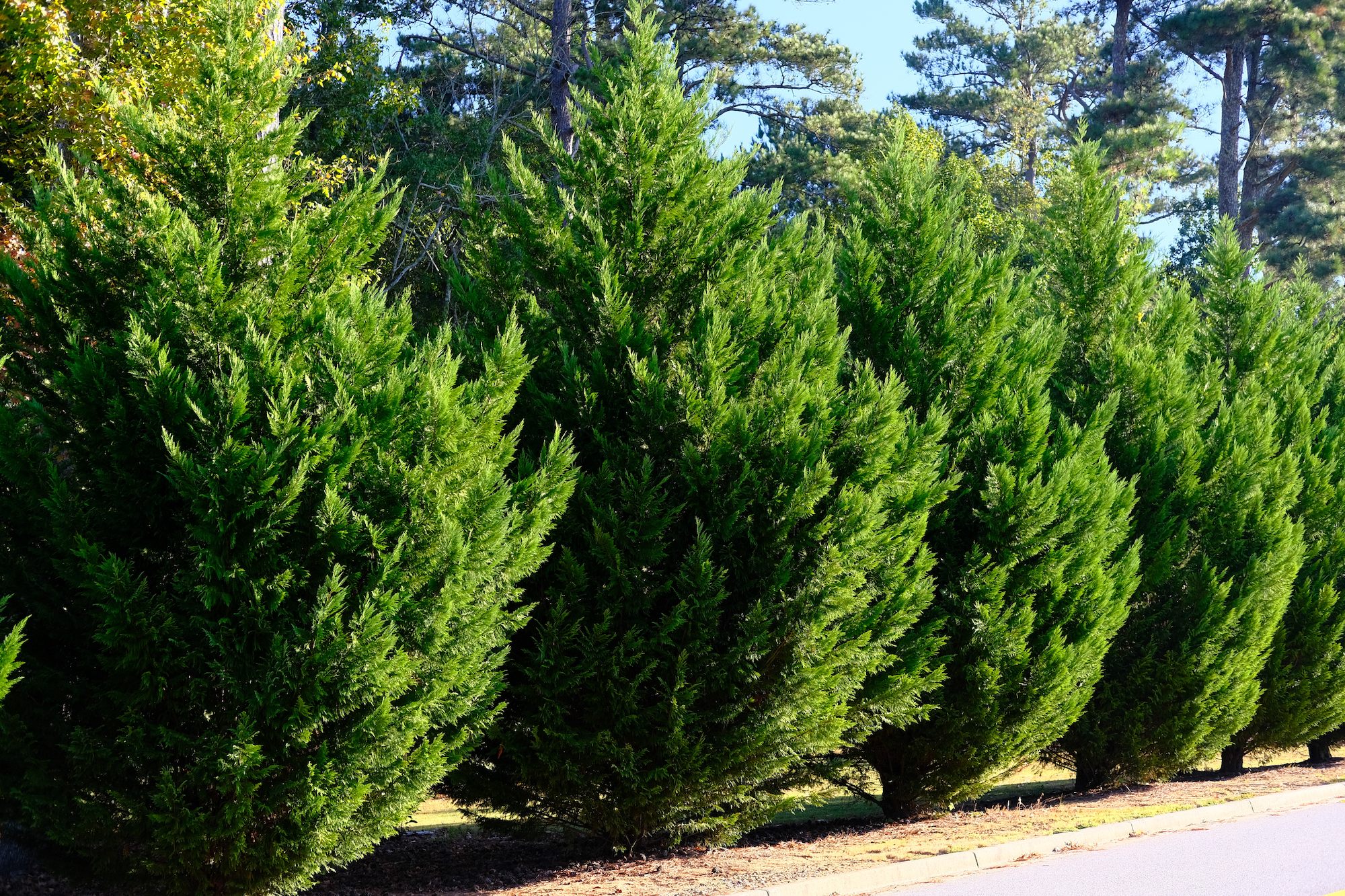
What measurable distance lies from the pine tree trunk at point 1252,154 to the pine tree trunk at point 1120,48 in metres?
4.88

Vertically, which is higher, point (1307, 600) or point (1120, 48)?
point (1120, 48)

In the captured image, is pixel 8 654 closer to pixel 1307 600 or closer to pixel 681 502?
pixel 681 502

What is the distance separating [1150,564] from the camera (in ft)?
41.5

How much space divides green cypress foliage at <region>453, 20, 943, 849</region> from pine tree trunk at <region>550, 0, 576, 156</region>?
8.21 m

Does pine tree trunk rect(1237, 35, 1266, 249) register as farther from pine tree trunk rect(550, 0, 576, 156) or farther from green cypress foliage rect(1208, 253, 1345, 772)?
pine tree trunk rect(550, 0, 576, 156)

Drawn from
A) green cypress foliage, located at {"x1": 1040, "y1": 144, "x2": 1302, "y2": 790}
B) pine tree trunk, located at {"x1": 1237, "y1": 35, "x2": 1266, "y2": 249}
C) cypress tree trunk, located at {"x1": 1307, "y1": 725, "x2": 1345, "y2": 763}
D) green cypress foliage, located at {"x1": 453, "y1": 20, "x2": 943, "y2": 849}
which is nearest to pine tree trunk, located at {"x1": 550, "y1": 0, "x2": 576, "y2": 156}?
green cypress foliage, located at {"x1": 1040, "y1": 144, "x2": 1302, "y2": 790}

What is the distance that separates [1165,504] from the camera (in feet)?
42.0

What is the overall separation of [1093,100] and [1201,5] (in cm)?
920

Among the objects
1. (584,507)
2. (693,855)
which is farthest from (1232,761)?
(584,507)

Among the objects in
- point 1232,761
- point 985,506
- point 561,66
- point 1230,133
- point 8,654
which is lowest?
point 1232,761

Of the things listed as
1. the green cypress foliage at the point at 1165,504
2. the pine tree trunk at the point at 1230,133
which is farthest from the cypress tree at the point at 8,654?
the pine tree trunk at the point at 1230,133

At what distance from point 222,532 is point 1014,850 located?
670 centimetres

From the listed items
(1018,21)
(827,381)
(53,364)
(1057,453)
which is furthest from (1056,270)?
(1018,21)

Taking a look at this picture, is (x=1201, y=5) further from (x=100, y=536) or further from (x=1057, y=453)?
(x=100, y=536)
